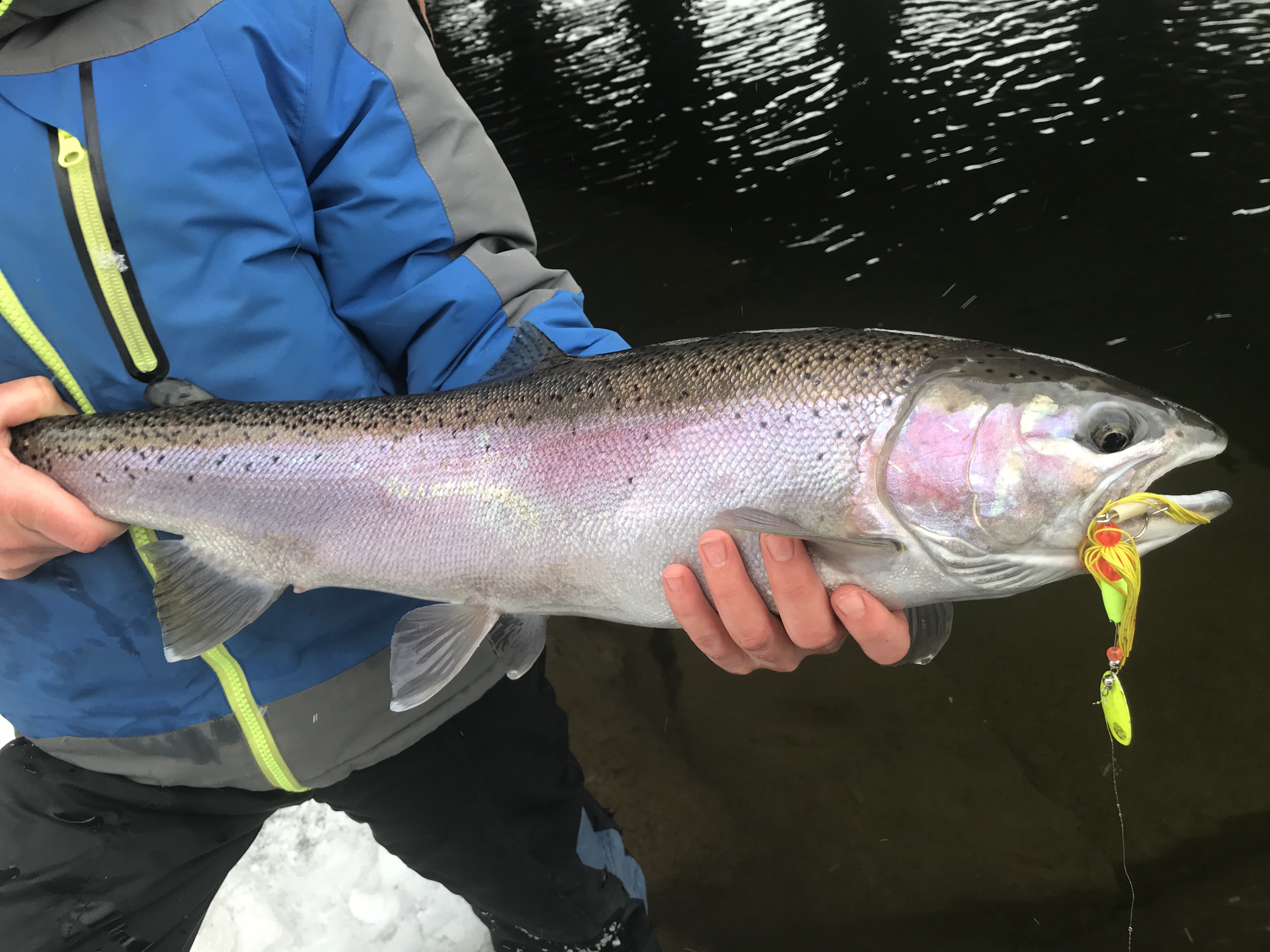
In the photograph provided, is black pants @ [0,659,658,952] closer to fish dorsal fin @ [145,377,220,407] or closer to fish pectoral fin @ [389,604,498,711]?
fish pectoral fin @ [389,604,498,711]

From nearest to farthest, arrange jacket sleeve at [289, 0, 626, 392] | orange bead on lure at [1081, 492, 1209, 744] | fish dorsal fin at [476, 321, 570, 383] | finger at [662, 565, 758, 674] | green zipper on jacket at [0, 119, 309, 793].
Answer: orange bead on lure at [1081, 492, 1209, 744]
green zipper on jacket at [0, 119, 309, 793]
finger at [662, 565, 758, 674]
jacket sleeve at [289, 0, 626, 392]
fish dorsal fin at [476, 321, 570, 383]

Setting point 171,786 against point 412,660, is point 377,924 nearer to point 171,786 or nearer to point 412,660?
point 171,786

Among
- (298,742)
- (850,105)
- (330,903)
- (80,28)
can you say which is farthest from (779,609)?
(850,105)

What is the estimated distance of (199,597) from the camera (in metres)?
1.69

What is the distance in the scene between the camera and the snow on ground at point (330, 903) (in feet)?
9.81

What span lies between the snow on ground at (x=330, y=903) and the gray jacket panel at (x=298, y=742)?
1443 millimetres

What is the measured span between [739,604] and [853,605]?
0.71ft

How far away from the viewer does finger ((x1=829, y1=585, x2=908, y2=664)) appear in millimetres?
1546

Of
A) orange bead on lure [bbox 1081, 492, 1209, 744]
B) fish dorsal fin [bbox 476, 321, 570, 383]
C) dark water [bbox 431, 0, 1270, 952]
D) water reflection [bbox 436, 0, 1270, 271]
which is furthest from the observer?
water reflection [bbox 436, 0, 1270, 271]

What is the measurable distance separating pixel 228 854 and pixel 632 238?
27.7 feet

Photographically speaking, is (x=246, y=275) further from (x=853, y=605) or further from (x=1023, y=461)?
(x=1023, y=461)

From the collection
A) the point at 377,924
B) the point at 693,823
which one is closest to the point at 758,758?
the point at 693,823

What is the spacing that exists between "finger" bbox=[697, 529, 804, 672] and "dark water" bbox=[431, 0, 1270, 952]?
206cm

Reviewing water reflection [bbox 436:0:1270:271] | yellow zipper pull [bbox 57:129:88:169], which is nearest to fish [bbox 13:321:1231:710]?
yellow zipper pull [bbox 57:129:88:169]
